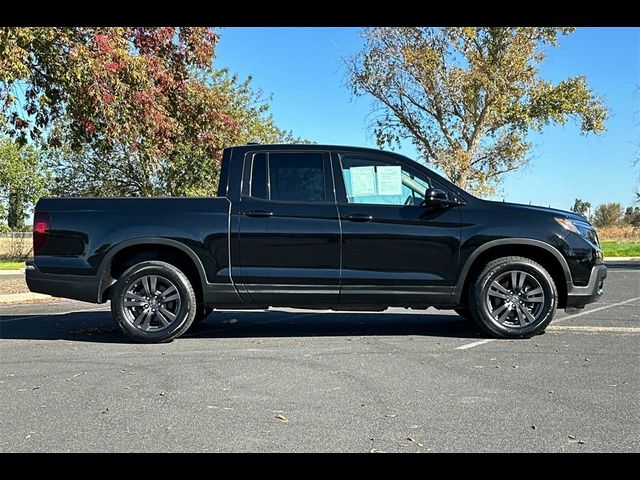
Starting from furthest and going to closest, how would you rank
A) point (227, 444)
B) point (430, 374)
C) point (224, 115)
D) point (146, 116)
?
point (224, 115) → point (146, 116) → point (430, 374) → point (227, 444)

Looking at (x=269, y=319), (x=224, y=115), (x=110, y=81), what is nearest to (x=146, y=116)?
(x=110, y=81)

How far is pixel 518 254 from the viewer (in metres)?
6.67

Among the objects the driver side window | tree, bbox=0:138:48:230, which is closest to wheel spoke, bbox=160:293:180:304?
the driver side window

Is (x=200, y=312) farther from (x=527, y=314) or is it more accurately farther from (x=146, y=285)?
(x=527, y=314)

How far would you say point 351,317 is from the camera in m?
8.49

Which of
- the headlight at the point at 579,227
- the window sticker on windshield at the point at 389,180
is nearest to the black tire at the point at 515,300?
the headlight at the point at 579,227

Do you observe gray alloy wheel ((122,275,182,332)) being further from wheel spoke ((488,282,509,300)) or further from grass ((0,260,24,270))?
grass ((0,260,24,270))

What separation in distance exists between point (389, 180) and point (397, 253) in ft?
2.65

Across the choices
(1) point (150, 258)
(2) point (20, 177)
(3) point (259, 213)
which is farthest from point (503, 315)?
(2) point (20, 177)

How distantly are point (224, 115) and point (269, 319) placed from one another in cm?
873
